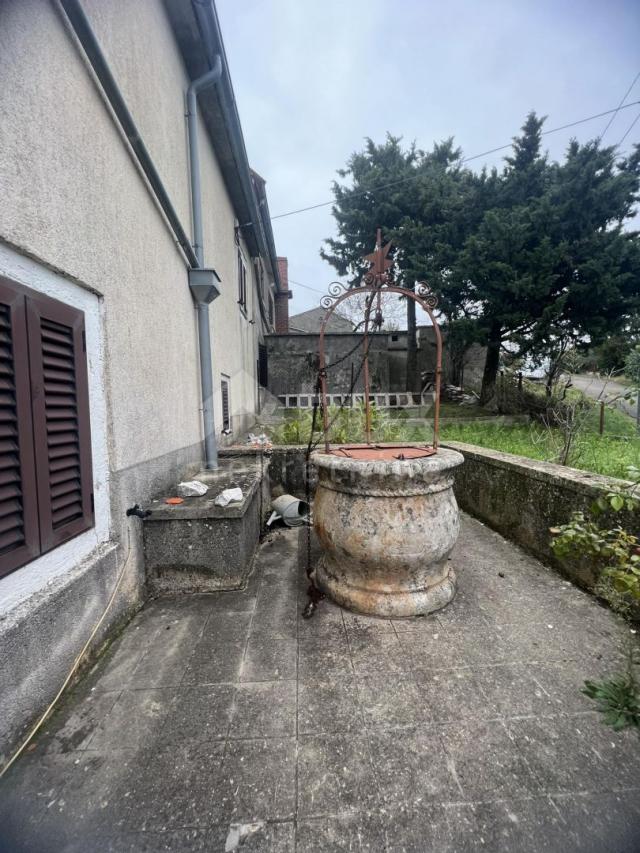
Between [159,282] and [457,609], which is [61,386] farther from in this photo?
[457,609]

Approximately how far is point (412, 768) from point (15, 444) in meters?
2.14

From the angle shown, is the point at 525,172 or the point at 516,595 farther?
the point at 525,172

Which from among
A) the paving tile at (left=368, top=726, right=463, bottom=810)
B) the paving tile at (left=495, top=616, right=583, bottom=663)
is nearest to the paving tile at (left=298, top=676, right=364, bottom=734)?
the paving tile at (left=368, top=726, right=463, bottom=810)

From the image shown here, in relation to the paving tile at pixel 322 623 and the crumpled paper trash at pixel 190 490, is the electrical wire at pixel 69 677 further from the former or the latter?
the paving tile at pixel 322 623

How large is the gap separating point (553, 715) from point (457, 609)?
884mm

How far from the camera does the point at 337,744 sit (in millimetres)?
1528

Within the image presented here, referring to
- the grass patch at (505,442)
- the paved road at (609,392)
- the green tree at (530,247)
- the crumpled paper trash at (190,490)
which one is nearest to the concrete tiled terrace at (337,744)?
the crumpled paper trash at (190,490)

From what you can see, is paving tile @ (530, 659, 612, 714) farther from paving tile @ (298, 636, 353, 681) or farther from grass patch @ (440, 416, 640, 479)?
grass patch @ (440, 416, 640, 479)

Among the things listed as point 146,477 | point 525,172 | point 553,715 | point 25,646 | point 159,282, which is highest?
point 525,172

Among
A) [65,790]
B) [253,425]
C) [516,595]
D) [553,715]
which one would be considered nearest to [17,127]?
[65,790]

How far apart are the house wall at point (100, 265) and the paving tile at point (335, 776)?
4.04 ft

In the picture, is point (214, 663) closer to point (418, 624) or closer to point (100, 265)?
point (418, 624)

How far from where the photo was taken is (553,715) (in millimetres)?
1656

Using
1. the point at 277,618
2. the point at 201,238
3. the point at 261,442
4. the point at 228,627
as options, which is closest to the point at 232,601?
the point at 228,627
